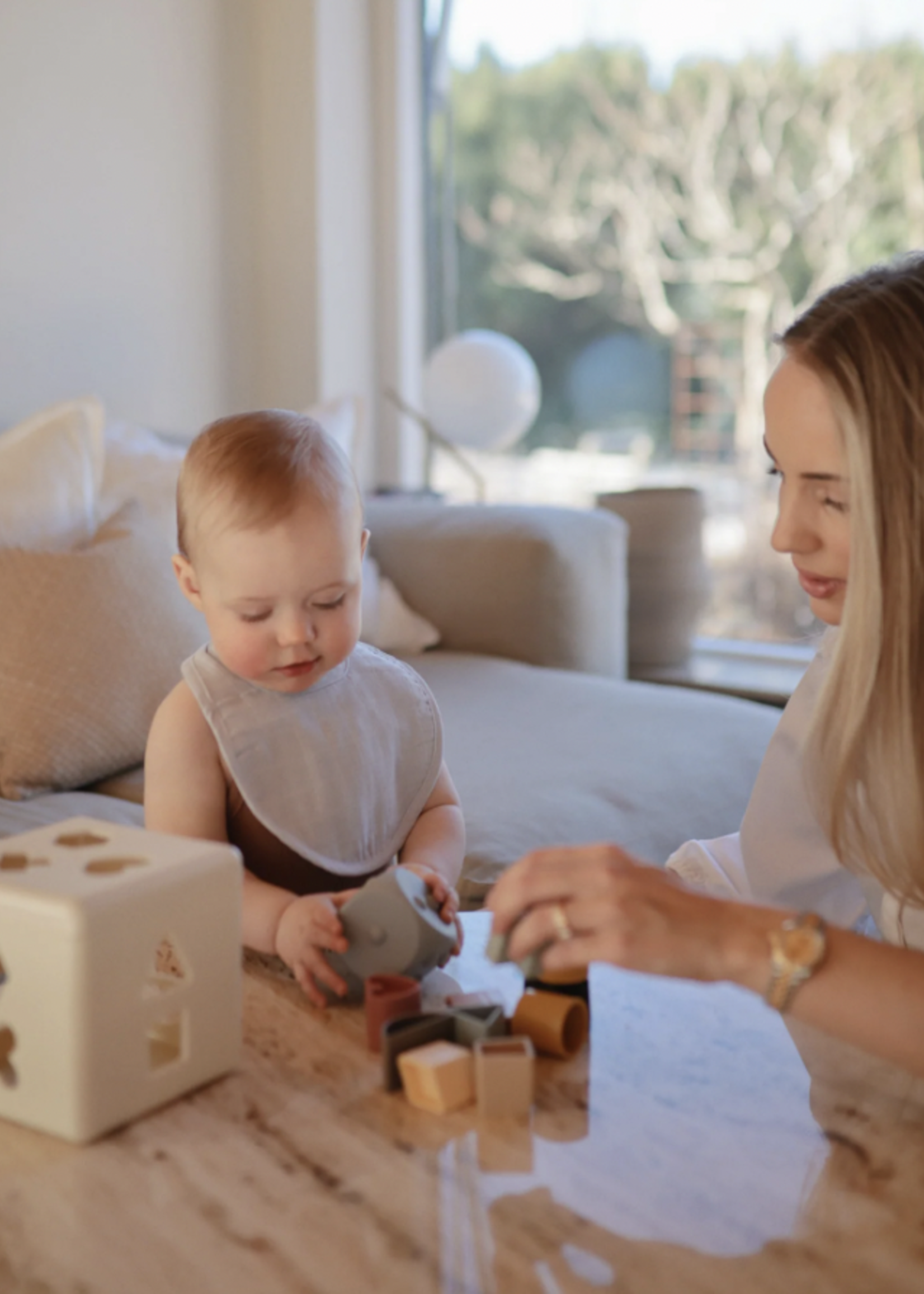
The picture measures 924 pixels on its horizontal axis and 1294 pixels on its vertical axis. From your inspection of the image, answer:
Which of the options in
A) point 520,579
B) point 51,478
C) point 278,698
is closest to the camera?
point 278,698

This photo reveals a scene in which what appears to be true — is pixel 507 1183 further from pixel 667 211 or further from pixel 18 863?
pixel 667 211

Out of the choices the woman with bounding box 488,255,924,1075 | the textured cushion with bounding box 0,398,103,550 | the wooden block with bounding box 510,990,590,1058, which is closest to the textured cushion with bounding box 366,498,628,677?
the textured cushion with bounding box 0,398,103,550

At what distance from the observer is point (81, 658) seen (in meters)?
1.93

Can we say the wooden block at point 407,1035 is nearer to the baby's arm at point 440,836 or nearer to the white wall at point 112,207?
the baby's arm at point 440,836

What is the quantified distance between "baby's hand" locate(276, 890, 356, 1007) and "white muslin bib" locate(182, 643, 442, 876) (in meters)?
0.14

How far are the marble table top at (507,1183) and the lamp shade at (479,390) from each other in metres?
2.51

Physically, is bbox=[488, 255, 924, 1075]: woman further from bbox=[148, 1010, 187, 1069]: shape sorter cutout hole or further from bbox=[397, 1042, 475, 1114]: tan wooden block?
bbox=[148, 1010, 187, 1069]: shape sorter cutout hole

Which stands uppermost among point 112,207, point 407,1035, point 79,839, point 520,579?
point 112,207

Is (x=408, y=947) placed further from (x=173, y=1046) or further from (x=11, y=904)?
(x=11, y=904)

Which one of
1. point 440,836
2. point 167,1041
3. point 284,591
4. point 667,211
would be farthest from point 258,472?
point 667,211

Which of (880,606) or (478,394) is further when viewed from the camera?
(478,394)

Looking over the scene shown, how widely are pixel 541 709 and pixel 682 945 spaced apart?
5.01ft

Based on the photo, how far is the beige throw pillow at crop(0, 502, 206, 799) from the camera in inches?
74.2

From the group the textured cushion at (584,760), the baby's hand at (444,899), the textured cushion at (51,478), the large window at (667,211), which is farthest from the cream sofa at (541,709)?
the baby's hand at (444,899)
